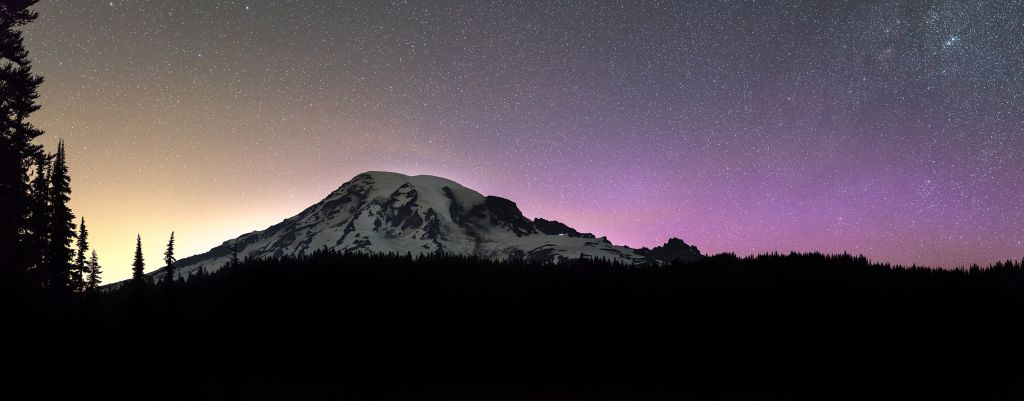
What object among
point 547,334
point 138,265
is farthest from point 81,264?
point 547,334

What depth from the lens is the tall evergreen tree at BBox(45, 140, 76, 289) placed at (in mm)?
50350

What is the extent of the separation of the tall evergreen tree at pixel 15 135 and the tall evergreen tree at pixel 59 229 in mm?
7416

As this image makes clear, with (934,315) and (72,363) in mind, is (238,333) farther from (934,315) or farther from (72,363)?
(934,315)

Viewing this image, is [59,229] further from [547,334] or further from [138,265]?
[547,334]

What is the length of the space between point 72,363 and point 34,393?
15.3 feet

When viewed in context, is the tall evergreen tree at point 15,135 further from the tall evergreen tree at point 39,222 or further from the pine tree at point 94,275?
the pine tree at point 94,275

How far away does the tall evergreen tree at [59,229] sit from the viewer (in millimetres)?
50350

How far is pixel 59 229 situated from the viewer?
170 feet

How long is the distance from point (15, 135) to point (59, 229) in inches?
550

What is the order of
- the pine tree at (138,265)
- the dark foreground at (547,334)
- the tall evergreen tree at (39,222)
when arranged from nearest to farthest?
1. the dark foreground at (547,334)
2. the tall evergreen tree at (39,222)
3. the pine tree at (138,265)

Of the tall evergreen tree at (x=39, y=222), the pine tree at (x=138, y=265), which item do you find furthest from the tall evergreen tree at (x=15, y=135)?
the pine tree at (x=138, y=265)

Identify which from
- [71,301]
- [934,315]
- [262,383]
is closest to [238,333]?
[71,301]

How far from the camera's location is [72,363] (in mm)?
29781

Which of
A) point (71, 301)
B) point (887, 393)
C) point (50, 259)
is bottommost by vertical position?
point (887, 393)
